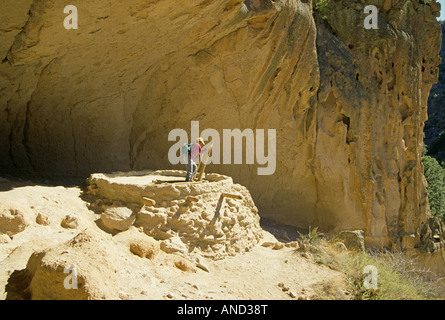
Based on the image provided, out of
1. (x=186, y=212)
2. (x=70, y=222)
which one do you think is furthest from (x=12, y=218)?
(x=186, y=212)

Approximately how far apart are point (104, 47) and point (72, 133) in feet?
7.80

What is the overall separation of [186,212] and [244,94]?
470 centimetres

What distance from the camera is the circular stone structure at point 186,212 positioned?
218 inches

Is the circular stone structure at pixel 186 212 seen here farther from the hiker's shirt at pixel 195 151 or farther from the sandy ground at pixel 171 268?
the hiker's shirt at pixel 195 151

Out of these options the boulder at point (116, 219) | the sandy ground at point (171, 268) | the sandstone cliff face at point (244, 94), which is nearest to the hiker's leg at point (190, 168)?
the boulder at point (116, 219)

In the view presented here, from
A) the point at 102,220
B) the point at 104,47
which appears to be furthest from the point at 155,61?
the point at 102,220

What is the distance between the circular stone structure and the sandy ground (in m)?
0.24

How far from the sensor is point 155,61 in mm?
8969

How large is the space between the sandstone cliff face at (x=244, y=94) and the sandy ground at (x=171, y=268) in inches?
97.6

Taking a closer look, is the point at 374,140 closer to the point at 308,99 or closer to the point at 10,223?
the point at 308,99

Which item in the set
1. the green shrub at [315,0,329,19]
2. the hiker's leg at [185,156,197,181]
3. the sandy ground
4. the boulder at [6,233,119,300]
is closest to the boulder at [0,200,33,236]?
the sandy ground

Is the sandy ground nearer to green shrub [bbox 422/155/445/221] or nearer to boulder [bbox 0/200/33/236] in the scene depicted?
boulder [bbox 0/200/33/236]

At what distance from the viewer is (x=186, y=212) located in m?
5.72

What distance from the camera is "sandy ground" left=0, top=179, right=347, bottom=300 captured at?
4.23 m
